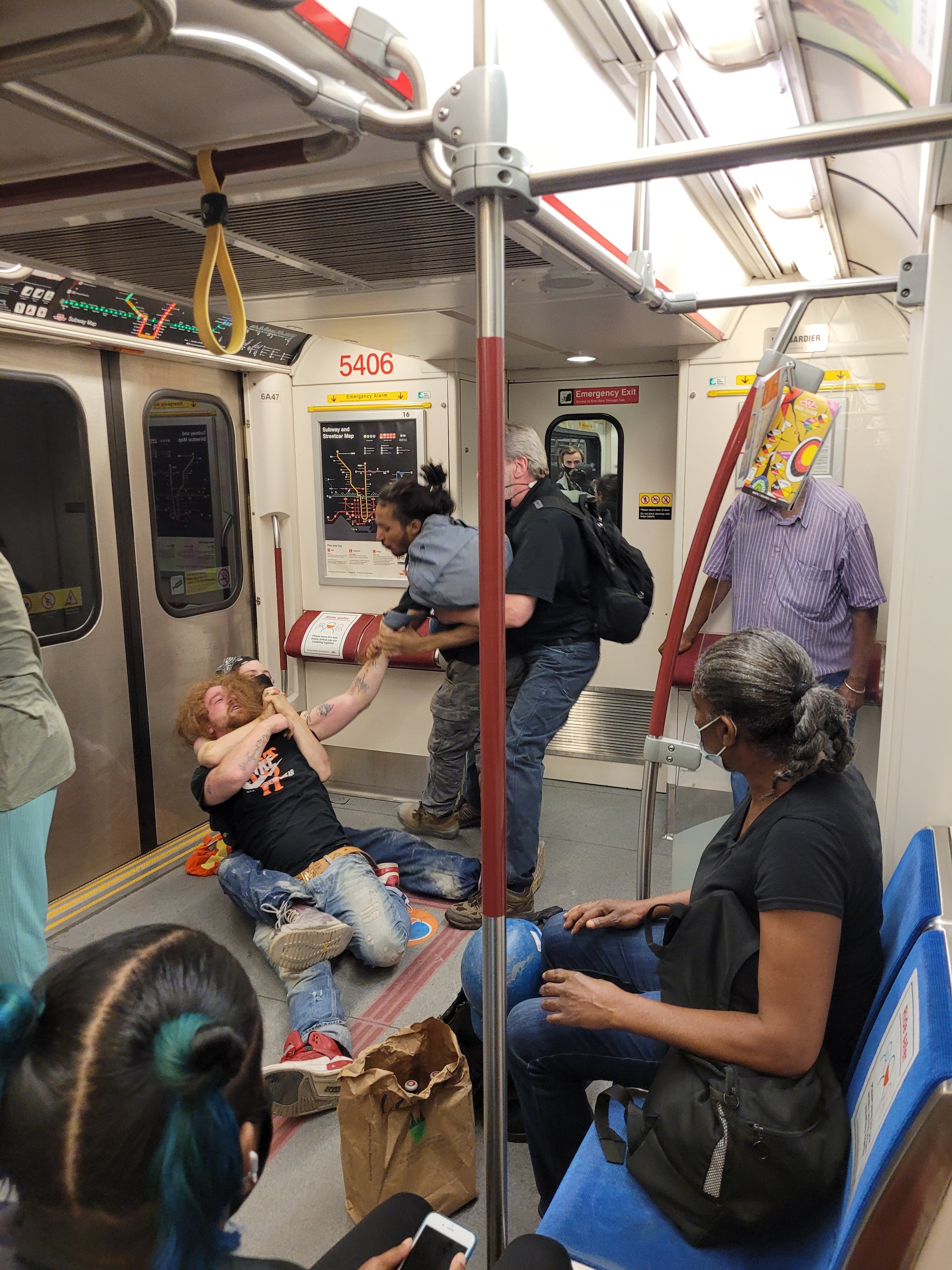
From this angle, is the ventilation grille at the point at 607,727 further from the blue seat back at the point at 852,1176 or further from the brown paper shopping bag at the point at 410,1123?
the blue seat back at the point at 852,1176

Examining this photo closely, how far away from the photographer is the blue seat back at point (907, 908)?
157 centimetres

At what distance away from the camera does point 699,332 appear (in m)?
4.03

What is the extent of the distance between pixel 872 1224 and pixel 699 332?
141 inches

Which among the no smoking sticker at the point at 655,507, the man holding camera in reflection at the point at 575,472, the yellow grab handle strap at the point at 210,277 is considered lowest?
the no smoking sticker at the point at 655,507

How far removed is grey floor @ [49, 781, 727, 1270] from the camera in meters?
2.33

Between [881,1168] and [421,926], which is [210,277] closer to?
[881,1168]

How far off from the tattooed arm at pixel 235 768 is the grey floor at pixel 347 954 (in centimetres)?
55

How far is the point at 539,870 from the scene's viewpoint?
13.7 feet

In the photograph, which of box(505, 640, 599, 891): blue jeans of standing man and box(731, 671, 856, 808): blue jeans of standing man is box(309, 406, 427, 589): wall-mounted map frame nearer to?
box(505, 640, 599, 891): blue jeans of standing man

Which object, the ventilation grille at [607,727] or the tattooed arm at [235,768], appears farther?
the ventilation grille at [607,727]

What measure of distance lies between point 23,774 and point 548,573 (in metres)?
2.07

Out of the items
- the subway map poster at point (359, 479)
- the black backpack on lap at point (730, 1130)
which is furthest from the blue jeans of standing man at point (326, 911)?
the subway map poster at point (359, 479)

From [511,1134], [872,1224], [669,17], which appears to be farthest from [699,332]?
[872,1224]

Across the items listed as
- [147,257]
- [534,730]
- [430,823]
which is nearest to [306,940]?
[534,730]
